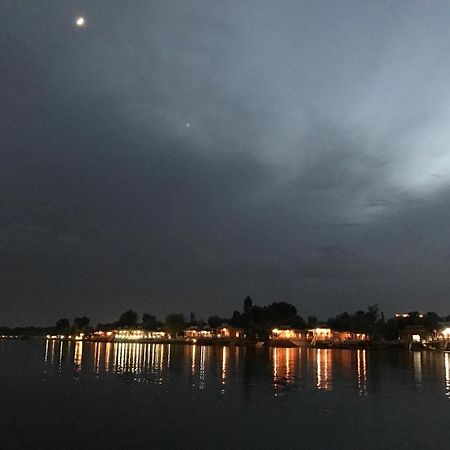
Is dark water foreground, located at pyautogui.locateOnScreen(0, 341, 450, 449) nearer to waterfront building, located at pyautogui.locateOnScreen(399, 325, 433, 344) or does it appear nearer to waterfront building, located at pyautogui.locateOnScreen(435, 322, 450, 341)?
waterfront building, located at pyautogui.locateOnScreen(399, 325, 433, 344)

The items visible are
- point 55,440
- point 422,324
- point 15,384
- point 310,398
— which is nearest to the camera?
point 55,440

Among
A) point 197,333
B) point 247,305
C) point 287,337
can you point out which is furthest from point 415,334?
point 197,333

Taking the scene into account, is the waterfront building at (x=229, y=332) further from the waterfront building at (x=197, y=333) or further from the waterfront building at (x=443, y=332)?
the waterfront building at (x=443, y=332)

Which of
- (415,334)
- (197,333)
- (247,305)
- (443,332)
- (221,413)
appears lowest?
(197,333)

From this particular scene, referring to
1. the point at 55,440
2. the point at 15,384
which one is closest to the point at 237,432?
the point at 55,440

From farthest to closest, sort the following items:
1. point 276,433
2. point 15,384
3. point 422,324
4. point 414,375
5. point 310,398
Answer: point 422,324, point 414,375, point 15,384, point 310,398, point 276,433

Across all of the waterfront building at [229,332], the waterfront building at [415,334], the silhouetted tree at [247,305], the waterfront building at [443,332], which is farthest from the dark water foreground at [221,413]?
the silhouetted tree at [247,305]

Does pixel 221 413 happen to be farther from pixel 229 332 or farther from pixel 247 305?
pixel 247 305

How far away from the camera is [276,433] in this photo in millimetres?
22109

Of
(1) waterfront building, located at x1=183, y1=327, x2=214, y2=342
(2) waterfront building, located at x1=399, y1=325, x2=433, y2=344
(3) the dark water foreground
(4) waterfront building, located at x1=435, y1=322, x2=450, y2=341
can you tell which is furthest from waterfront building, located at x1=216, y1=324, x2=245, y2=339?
(3) the dark water foreground

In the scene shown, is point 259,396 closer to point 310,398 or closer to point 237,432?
point 310,398

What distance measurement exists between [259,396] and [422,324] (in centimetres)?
13603

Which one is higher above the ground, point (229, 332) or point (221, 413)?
point (221, 413)

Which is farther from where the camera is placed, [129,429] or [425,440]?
[129,429]
